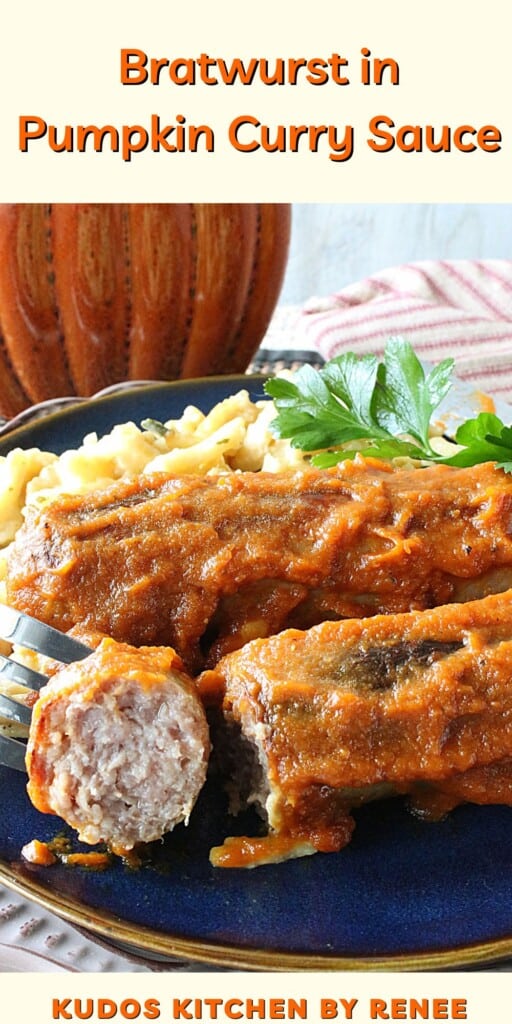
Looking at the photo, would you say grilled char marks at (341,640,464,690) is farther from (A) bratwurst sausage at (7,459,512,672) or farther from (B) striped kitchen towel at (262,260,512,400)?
(B) striped kitchen towel at (262,260,512,400)

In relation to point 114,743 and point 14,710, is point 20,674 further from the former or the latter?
point 114,743

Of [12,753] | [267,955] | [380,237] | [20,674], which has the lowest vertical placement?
[267,955]

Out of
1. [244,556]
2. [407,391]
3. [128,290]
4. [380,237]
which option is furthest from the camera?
[380,237]

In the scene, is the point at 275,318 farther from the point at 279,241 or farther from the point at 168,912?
the point at 168,912

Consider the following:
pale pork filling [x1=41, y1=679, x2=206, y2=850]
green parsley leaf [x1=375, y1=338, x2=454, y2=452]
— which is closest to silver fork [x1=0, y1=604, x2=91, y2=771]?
pale pork filling [x1=41, y1=679, x2=206, y2=850]

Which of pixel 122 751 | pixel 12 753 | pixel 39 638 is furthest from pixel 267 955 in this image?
pixel 39 638

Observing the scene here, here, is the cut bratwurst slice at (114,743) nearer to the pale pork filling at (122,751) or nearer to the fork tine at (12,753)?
the pale pork filling at (122,751)

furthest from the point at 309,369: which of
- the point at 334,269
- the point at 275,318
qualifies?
the point at 334,269
